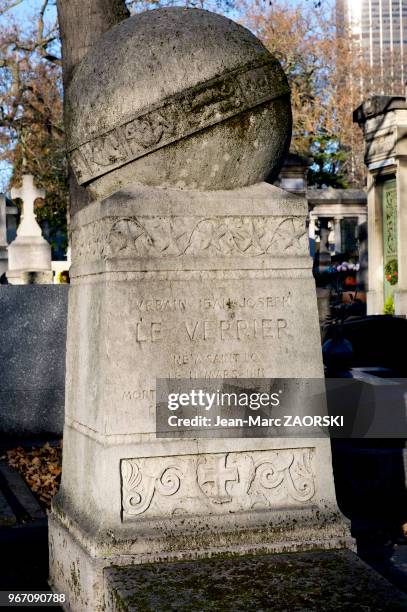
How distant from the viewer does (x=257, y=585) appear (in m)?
3.45

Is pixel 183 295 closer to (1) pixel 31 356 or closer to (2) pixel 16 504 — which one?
(2) pixel 16 504

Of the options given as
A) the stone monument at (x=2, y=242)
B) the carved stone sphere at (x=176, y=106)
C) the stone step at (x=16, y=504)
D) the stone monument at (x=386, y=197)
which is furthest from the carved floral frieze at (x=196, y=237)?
the stone monument at (x=2, y=242)

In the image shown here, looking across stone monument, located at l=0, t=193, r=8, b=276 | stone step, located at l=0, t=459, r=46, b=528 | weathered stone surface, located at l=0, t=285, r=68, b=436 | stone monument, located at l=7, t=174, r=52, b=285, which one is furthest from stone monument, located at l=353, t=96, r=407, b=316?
stone step, located at l=0, t=459, r=46, b=528

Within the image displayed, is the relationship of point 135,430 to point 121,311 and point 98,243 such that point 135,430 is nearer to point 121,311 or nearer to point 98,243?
point 121,311

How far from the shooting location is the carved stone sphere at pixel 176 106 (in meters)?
3.89

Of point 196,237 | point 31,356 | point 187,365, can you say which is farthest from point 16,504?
point 196,237

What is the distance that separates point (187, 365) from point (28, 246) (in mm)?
13571

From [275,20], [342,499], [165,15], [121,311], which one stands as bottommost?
[342,499]

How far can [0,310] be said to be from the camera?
26.6 feet

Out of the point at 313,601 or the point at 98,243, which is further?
the point at 98,243

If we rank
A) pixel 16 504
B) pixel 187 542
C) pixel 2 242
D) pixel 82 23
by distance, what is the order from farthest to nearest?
pixel 2 242
pixel 82 23
pixel 16 504
pixel 187 542

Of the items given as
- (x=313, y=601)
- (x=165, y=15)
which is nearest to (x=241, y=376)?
(x=313, y=601)

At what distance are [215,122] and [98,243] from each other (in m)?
0.75

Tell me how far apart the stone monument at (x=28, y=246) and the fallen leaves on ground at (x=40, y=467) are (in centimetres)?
902
